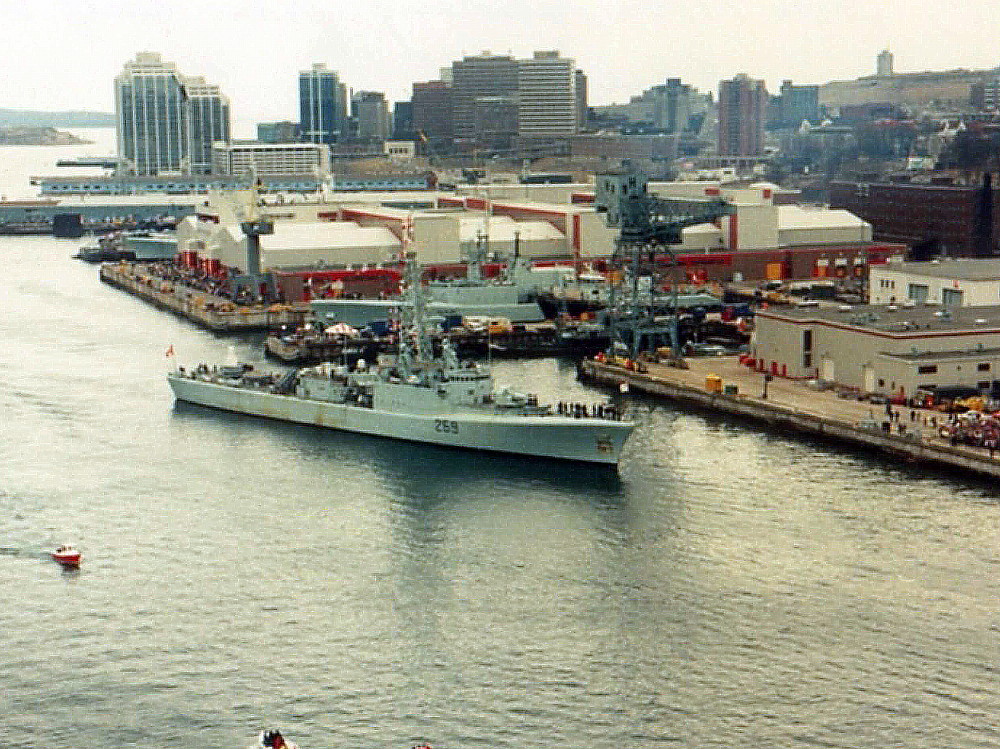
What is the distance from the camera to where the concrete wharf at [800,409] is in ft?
75.3

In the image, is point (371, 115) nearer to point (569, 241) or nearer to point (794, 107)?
point (794, 107)

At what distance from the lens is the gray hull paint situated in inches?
925

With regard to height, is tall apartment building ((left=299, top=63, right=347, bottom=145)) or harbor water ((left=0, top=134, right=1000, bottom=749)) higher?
tall apartment building ((left=299, top=63, right=347, bottom=145))

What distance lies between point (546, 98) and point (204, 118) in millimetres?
21732

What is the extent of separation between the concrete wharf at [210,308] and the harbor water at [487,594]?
12936 millimetres

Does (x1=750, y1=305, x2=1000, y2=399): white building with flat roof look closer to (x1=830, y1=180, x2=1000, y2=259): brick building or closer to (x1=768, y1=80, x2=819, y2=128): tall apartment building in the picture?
(x1=830, y1=180, x2=1000, y2=259): brick building

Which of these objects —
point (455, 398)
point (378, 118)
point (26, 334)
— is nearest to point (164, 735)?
point (455, 398)

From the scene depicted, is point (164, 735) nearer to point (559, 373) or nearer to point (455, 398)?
point (455, 398)

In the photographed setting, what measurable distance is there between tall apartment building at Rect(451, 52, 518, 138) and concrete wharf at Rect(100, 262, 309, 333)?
210 ft

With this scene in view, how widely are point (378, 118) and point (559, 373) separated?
88.5 metres

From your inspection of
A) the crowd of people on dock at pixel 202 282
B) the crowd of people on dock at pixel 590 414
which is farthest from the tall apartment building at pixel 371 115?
the crowd of people on dock at pixel 590 414

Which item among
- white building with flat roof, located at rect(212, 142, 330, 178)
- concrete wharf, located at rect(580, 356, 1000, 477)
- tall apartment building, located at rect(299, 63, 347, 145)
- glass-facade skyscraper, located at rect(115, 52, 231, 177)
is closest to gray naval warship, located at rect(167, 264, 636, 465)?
concrete wharf, located at rect(580, 356, 1000, 477)

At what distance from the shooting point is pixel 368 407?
26.2m

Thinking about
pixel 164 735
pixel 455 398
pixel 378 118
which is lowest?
pixel 164 735
